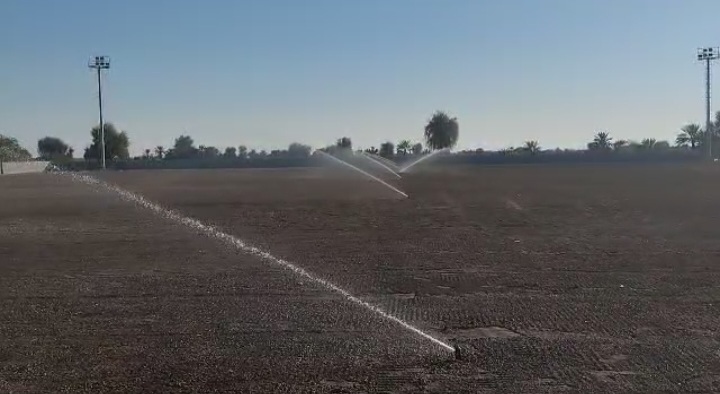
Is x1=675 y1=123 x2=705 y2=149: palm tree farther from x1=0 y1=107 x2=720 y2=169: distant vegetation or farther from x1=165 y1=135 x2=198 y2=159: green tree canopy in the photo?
x1=165 y1=135 x2=198 y2=159: green tree canopy

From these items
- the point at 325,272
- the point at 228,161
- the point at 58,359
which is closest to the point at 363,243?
the point at 325,272

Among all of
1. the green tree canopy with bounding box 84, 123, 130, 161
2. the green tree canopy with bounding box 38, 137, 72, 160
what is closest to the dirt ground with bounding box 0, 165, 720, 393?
the green tree canopy with bounding box 84, 123, 130, 161

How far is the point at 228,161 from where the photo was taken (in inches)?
5236

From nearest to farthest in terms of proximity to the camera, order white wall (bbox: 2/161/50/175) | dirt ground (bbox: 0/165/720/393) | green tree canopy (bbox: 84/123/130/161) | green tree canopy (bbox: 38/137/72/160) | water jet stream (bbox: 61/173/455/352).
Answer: dirt ground (bbox: 0/165/720/393) → water jet stream (bbox: 61/173/455/352) → white wall (bbox: 2/161/50/175) → green tree canopy (bbox: 84/123/130/161) → green tree canopy (bbox: 38/137/72/160)

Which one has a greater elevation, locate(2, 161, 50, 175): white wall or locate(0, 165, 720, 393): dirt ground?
locate(2, 161, 50, 175): white wall

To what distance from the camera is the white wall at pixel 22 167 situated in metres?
102

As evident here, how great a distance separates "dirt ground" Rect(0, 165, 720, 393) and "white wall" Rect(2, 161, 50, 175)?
89.2m

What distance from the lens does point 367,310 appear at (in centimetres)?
980

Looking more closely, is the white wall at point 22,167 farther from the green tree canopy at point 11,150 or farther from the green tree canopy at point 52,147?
the green tree canopy at point 52,147

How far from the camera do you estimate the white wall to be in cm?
10200

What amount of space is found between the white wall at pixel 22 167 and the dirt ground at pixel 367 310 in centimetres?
8919

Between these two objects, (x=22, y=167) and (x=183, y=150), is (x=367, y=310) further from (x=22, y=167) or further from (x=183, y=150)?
(x=183, y=150)

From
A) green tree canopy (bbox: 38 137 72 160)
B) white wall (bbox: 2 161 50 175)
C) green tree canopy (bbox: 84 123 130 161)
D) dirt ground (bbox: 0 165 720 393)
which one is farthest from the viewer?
green tree canopy (bbox: 38 137 72 160)

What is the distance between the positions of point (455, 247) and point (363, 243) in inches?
84.9
